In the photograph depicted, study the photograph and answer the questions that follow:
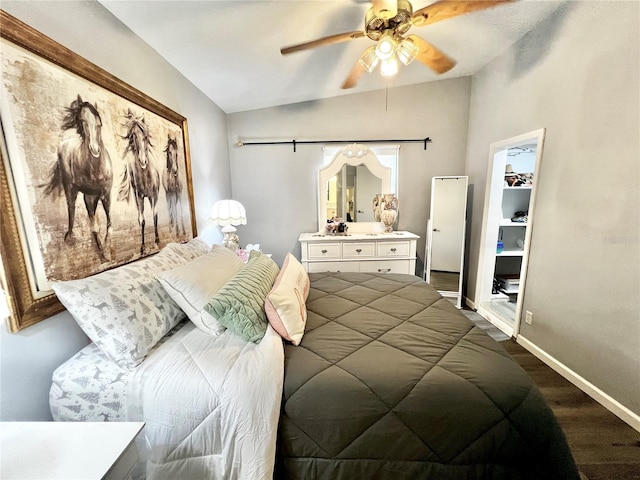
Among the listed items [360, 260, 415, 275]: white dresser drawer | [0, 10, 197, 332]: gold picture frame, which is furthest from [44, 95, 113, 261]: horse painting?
[360, 260, 415, 275]: white dresser drawer

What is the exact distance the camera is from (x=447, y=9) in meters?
1.32

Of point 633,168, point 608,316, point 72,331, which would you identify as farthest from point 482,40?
point 72,331

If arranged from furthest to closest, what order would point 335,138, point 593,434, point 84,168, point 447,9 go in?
point 335,138
point 593,434
point 447,9
point 84,168

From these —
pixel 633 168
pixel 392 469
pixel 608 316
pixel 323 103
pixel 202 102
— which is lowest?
pixel 392 469

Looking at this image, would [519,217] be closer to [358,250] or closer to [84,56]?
[358,250]

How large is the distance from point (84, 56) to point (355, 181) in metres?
2.54

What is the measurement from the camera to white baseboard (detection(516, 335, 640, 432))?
1481mm

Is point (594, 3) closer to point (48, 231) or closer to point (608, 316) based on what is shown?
point (608, 316)

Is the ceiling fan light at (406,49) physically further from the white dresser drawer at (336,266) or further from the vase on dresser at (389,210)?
the white dresser drawer at (336,266)

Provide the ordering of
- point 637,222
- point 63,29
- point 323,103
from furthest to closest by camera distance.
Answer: point 323,103, point 637,222, point 63,29

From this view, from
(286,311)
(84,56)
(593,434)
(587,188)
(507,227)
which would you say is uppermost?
(84,56)

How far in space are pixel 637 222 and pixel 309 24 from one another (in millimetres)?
2347

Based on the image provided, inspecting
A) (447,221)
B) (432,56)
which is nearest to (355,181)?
(447,221)

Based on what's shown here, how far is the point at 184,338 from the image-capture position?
1.15m
